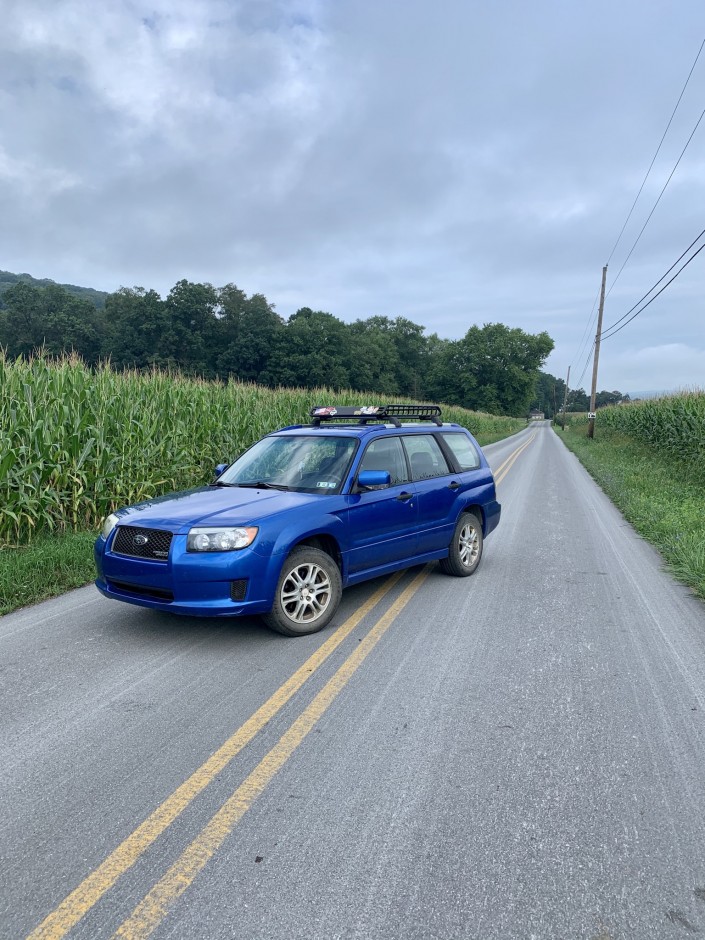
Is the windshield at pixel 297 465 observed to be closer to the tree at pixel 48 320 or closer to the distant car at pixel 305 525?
the distant car at pixel 305 525

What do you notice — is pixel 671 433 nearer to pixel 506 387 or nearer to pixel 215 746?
pixel 215 746

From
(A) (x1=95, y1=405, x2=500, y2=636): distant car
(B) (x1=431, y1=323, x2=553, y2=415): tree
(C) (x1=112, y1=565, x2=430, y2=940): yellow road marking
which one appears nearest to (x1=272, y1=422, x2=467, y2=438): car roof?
(A) (x1=95, y1=405, x2=500, y2=636): distant car

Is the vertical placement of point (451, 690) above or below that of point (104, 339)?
A: below

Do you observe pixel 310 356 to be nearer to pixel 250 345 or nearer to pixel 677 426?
pixel 250 345

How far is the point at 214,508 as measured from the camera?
4.71 meters

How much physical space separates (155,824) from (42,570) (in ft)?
14.9

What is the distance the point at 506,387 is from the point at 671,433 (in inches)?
2964

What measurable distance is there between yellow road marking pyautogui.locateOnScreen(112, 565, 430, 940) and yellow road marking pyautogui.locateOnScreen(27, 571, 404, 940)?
171mm

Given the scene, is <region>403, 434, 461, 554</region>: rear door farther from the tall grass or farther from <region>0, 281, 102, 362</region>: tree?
<region>0, 281, 102, 362</region>: tree

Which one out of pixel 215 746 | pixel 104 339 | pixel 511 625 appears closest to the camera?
pixel 215 746

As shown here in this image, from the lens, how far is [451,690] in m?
3.78

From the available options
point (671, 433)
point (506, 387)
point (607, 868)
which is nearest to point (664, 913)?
point (607, 868)

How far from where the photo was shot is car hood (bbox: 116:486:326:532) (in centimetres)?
447

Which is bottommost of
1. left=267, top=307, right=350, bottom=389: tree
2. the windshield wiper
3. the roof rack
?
the windshield wiper
